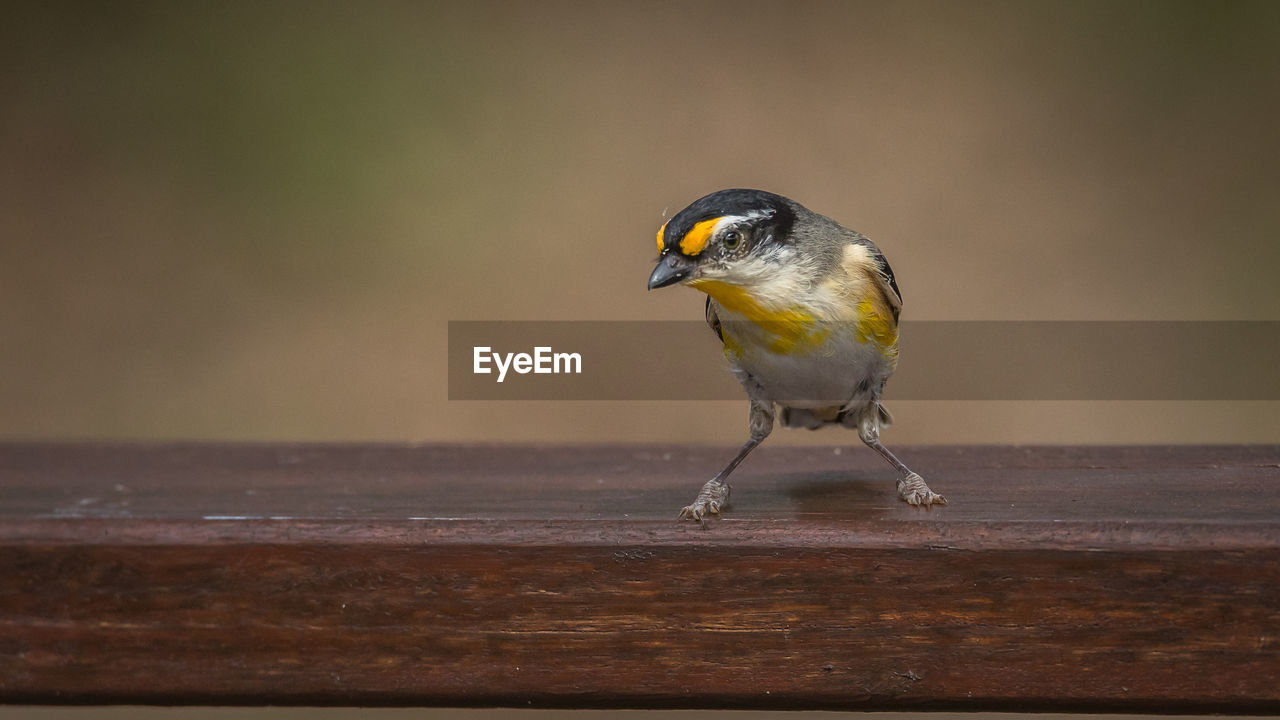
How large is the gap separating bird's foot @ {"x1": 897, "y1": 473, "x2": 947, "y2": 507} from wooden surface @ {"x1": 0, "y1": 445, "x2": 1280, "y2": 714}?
26 millimetres

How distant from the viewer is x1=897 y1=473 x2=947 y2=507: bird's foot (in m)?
1.19

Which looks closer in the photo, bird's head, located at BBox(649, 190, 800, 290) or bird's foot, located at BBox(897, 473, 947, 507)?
bird's head, located at BBox(649, 190, 800, 290)

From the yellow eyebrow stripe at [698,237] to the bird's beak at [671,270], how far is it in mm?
11

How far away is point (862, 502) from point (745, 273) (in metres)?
0.26

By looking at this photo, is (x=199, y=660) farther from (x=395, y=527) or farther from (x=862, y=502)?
(x=862, y=502)

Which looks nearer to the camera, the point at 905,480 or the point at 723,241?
the point at 723,241

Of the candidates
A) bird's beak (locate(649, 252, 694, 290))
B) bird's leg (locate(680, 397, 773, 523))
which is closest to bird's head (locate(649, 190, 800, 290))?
bird's beak (locate(649, 252, 694, 290))

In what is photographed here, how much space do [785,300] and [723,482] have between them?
0.19m

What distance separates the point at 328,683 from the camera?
3.64 ft

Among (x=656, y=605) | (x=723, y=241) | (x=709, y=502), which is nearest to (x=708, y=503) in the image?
(x=709, y=502)

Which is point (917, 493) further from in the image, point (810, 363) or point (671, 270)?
point (671, 270)

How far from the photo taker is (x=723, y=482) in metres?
1.22

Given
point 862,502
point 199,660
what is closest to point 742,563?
point 862,502

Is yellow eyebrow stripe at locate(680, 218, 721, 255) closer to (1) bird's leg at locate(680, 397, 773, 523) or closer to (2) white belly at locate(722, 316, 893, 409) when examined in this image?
(2) white belly at locate(722, 316, 893, 409)
